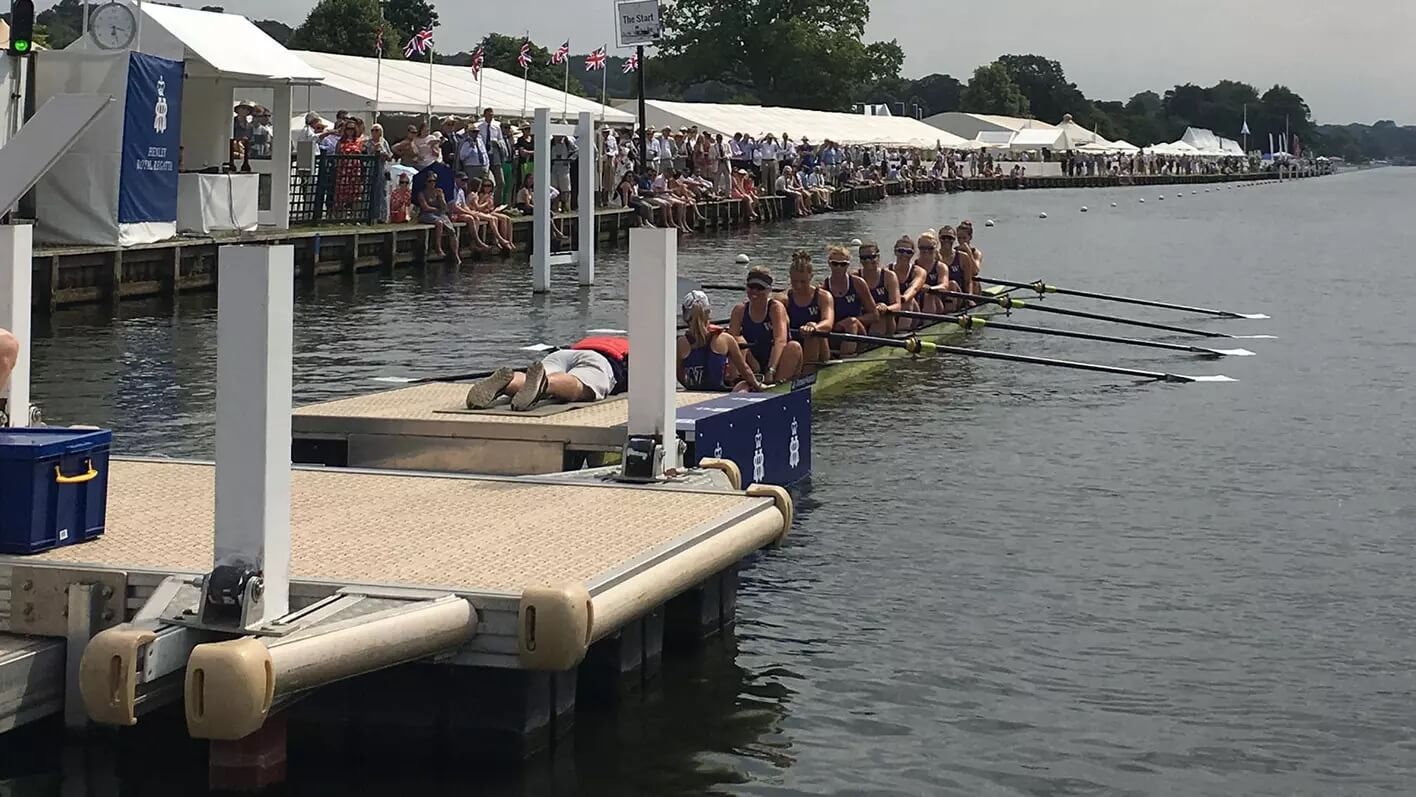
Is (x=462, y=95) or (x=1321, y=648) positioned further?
(x=462, y=95)

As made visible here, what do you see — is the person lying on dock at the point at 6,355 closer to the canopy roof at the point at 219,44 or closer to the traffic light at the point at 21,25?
the traffic light at the point at 21,25

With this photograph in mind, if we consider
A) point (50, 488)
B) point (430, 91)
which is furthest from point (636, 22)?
point (50, 488)

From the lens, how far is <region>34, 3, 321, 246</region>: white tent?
21.9 metres

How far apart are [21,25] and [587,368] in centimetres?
485

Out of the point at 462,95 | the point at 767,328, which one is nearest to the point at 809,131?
the point at 462,95

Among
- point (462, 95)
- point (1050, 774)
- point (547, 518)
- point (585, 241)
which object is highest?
point (462, 95)

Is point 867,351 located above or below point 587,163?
below

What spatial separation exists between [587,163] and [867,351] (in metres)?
7.82

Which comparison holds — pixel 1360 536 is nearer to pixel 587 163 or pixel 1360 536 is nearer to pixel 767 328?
pixel 767 328

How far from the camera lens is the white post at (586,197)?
23547 mm

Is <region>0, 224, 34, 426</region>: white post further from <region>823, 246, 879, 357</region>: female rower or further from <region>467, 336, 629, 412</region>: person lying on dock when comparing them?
<region>823, 246, 879, 357</region>: female rower

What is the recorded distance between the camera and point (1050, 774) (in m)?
6.71

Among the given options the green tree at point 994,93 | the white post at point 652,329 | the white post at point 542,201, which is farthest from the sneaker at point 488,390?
the green tree at point 994,93

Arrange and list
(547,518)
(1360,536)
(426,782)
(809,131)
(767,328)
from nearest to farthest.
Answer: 1. (426,782)
2. (547,518)
3. (1360,536)
4. (767,328)
5. (809,131)
